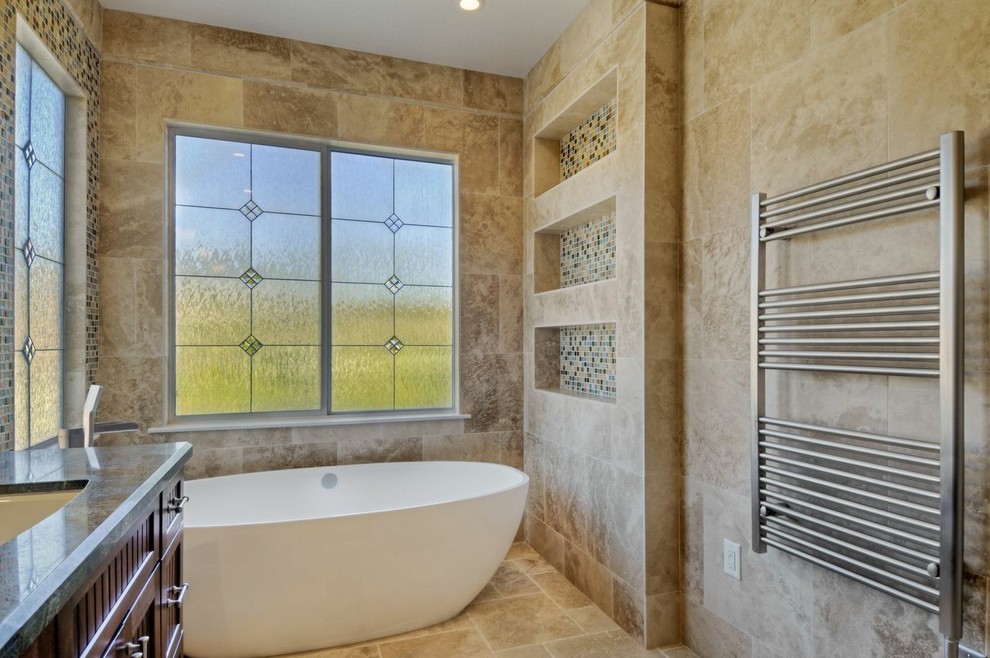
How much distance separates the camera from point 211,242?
9.98 ft

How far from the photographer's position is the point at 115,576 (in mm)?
1095

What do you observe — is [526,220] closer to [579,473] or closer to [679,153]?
[679,153]

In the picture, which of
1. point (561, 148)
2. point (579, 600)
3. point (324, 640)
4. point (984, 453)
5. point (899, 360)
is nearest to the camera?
point (984, 453)

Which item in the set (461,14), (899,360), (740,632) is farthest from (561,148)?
(740,632)

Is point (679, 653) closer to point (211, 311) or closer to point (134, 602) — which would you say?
point (134, 602)

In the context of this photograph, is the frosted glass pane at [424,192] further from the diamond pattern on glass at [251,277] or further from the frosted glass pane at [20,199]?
the frosted glass pane at [20,199]

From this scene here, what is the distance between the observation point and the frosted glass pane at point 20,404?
7.08 feet

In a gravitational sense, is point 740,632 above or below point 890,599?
below

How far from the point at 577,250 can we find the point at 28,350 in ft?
8.15

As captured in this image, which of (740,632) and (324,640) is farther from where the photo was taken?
(324,640)

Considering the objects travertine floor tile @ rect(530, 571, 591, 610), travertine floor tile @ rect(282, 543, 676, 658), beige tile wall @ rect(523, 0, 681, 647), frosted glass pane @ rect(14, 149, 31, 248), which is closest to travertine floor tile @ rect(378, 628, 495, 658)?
travertine floor tile @ rect(282, 543, 676, 658)

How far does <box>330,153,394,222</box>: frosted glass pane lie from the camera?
3.28 meters

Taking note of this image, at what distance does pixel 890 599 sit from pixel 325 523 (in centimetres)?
173

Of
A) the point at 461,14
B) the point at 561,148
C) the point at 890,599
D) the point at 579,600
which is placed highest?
the point at 461,14
